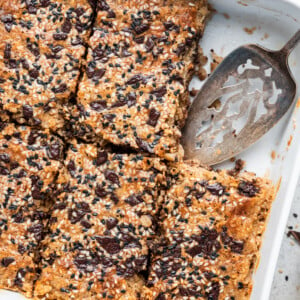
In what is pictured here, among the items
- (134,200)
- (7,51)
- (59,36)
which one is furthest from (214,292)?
(7,51)

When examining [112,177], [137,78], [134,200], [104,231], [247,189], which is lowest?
[104,231]

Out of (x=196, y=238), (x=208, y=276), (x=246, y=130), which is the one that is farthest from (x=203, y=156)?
(x=208, y=276)

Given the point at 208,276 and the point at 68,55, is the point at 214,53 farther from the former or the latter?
the point at 208,276

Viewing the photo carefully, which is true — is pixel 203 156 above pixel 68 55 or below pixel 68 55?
below

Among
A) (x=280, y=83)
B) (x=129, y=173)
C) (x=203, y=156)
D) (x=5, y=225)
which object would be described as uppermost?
(x=280, y=83)

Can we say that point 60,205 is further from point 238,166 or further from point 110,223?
point 238,166

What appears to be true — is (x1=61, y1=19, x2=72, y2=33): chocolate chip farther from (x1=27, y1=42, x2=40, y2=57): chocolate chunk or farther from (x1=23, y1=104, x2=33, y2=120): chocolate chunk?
(x1=23, y1=104, x2=33, y2=120): chocolate chunk

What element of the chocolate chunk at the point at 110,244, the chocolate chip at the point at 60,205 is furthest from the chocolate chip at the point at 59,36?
the chocolate chunk at the point at 110,244
